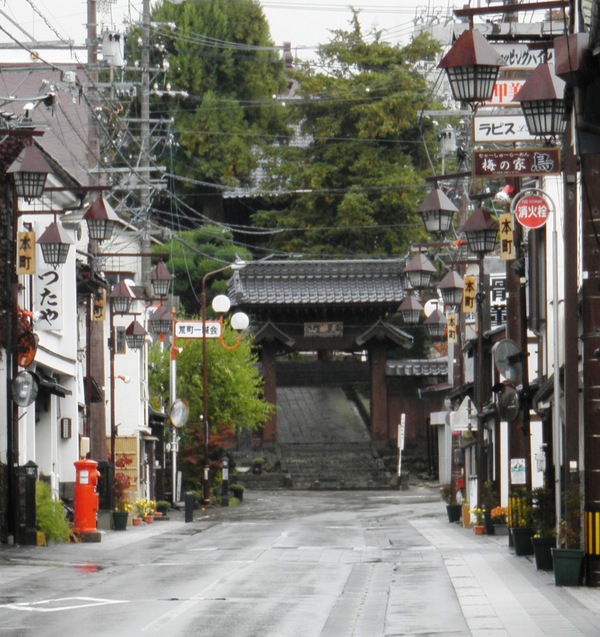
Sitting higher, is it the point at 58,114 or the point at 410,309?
the point at 58,114

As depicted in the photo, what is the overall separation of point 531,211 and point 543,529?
19.0 feet

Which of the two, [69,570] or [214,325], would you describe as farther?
[214,325]

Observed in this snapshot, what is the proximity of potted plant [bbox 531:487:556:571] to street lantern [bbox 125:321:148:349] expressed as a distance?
22398 mm

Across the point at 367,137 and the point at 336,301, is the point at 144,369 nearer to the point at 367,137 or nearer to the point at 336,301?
the point at 336,301

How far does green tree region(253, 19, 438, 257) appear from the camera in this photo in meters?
70.7

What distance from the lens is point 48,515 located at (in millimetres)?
31953

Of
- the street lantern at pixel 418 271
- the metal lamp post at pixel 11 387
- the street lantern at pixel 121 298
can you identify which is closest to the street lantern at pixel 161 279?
the street lantern at pixel 121 298

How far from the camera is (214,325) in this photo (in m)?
49.8

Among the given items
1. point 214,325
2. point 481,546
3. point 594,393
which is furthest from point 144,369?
point 594,393

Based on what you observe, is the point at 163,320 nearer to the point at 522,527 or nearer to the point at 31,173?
the point at 31,173

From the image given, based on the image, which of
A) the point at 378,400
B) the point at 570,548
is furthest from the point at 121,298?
the point at 378,400

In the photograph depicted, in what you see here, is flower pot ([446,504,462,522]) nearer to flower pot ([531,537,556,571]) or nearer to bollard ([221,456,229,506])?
bollard ([221,456,229,506])

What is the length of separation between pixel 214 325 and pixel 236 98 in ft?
92.3

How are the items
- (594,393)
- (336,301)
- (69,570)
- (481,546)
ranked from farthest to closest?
(336,301)
(481,546)
(69,570)
(594,393)
